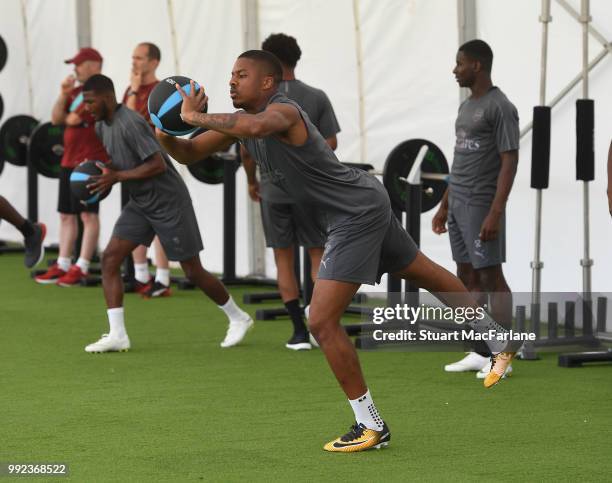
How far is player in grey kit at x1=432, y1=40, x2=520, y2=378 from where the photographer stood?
22.6ft

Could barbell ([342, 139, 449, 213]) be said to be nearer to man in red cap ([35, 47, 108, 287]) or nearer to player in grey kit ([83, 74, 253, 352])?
player in grey kit ([83, 74, 253, 352])

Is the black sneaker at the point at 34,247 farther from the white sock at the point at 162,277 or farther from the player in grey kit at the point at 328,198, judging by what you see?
the player in grey kit at the point at 328,198

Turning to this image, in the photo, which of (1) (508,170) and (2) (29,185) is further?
(2) (29,185)

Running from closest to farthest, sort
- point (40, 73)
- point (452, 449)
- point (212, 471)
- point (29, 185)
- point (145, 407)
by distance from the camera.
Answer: point (212, 471)
point (452, 449)
point (145, 407)
point (29, 185)
point (40, 73)

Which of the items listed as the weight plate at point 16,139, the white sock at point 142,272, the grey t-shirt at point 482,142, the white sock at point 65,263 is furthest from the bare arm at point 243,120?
the weight plate at point 16,139

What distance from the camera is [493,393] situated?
21.1 ft

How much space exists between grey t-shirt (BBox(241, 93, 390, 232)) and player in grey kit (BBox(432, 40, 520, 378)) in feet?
5.73

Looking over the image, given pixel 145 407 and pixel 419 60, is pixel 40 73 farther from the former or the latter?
pixel 145 407

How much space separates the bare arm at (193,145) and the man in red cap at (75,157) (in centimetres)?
551

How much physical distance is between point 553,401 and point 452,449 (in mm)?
1237

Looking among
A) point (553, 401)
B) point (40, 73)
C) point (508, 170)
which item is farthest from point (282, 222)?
point (40, 73)

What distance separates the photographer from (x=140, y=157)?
7824 mm

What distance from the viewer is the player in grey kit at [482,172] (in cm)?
688

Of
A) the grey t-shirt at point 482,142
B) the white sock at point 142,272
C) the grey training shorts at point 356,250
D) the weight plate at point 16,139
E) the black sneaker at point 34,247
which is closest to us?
the grey training shorts at point 356,250
